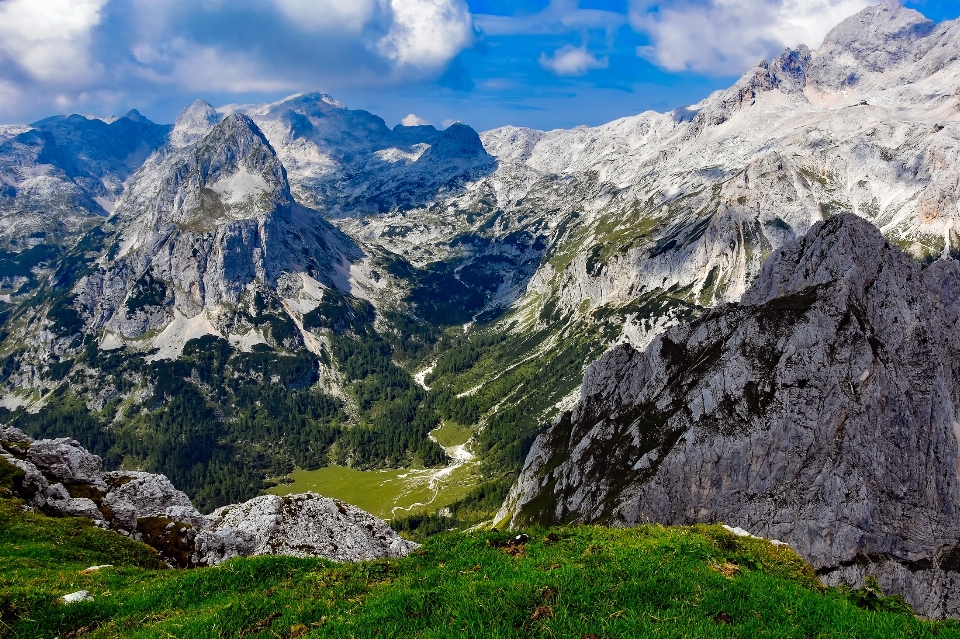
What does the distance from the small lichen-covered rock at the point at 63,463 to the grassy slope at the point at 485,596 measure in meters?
22.6

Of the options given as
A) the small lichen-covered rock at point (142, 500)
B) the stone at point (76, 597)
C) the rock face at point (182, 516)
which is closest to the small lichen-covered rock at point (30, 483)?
the rock face at point (182, 516)

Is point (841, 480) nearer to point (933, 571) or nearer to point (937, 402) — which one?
point (933, 571)

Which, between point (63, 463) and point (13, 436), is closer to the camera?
point (63, 463)

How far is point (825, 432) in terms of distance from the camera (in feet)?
259

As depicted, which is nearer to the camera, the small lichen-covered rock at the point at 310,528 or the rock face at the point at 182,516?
the rock face at the point at 182,516

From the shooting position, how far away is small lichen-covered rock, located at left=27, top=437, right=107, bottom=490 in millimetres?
41219

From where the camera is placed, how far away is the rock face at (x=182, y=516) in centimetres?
3431

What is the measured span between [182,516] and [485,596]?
106ft

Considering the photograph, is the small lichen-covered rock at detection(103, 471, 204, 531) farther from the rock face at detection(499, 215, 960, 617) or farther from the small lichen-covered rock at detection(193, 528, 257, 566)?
the rock face at detection(499, 215, 960, 617)

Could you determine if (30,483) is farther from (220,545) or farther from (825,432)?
(825,432)

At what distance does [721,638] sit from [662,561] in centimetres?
596

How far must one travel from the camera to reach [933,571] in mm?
68688

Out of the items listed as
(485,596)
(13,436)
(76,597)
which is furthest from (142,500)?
(485,596)

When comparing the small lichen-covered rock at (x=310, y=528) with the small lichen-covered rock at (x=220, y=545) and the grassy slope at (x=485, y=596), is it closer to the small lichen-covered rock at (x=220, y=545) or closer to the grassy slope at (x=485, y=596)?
the small lichen-covered rock at (x=220, y=545)
